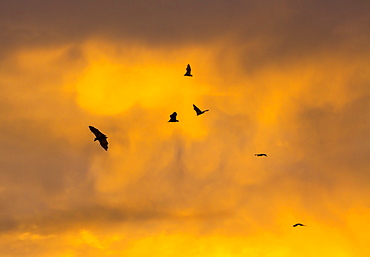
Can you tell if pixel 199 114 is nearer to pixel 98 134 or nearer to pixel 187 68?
pixel 187 68

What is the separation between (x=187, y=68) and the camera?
121312 millimetres

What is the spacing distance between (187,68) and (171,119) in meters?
9.32

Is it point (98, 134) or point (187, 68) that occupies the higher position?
point (187, 68)

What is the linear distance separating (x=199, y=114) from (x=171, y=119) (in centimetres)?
566

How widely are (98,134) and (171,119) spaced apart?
14.1 meters

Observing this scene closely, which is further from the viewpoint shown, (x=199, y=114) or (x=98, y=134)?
(x=199, y=114)

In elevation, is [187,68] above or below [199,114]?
above

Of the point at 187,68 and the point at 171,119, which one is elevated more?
the point at 187,68

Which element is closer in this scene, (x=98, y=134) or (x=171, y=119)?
(x=98, y=134)

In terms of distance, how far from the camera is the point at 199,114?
402 ft

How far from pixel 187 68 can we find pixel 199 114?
323 inches

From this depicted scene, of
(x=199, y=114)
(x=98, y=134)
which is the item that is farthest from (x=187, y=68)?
(x=98, y=134)

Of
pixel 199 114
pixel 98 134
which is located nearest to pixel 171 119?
pixel 199 114

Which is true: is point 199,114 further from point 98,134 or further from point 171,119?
point 98,134
